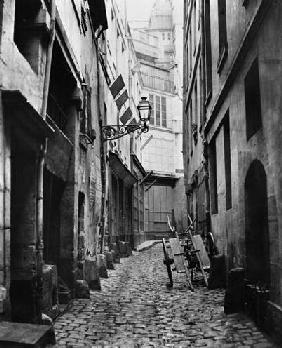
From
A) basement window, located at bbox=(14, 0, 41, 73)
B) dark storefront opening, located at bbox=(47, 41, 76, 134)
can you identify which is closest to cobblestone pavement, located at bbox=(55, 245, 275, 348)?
dark storefront opening, located at bbox=(47, 41, 76, 134)

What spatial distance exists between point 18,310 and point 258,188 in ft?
13.2

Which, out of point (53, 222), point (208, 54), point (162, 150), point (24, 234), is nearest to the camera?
point (24, 234)

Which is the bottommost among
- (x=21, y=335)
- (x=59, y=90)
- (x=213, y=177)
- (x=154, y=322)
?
(x=154, y=322)

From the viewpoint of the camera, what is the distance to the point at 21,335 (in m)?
3.88

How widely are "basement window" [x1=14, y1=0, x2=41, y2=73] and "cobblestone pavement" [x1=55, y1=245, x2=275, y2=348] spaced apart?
3502mm

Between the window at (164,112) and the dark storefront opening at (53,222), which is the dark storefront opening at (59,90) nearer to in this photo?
the dark storefront opening at (53,222)

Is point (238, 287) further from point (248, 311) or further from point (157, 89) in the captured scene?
point (157, 89)

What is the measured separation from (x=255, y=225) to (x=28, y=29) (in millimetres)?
4448

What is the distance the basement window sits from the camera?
20.5 ft

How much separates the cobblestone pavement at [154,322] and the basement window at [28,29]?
3502 mm

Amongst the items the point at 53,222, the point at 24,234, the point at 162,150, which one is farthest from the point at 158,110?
the point at 24,234

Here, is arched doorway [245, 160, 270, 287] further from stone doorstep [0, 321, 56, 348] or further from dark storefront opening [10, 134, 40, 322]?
stone doorstep [0, 321, 56, 348]

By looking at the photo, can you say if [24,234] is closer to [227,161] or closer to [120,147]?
[227,161]

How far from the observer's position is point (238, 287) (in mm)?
6996
